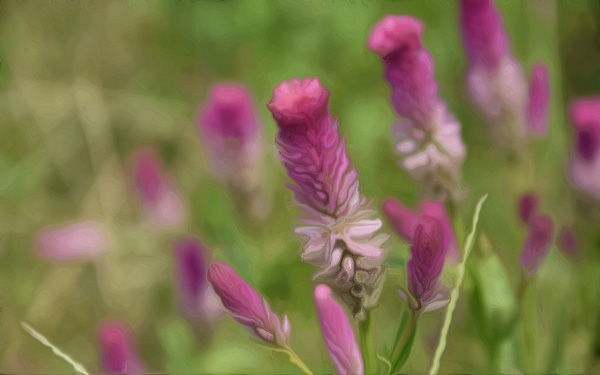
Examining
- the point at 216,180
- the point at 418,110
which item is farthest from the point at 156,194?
the point at 418,110

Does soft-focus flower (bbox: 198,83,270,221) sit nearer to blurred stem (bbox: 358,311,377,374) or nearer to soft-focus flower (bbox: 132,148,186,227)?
soft-focus flower (bbox: 132,148,186,227)

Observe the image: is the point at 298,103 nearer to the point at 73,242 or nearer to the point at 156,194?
the point at 156,194

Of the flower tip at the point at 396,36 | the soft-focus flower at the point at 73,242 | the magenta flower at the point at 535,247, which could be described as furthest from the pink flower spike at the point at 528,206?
the soft-focus flower at the point at 73,242

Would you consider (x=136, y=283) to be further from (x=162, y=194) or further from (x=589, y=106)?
(x=589, y=106)

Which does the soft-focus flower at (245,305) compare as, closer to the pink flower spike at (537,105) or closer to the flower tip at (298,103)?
the flower tip at (298,103)

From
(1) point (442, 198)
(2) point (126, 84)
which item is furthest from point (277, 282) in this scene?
(2) point (126, 84)
